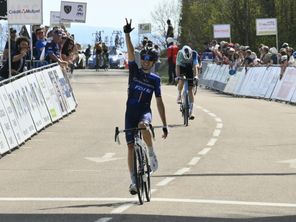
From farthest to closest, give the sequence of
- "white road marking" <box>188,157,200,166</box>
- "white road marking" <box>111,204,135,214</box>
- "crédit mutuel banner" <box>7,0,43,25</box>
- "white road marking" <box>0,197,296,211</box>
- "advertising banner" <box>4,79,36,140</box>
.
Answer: "crédit mutuel banner" <box>7,0,43,25</box>
"advertising banner" <box>4,79,36,140</box>
"white road marking" <box>188,157,200,166</box>
"white road marking" <box>0,197,296,211</box>
"white road marking" <box>111,204,135,214</box>

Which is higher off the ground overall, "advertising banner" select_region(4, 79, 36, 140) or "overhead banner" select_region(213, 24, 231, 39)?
"overhead banner" select_region(213, 24, 231, 39)

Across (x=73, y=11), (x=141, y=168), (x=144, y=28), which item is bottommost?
(x=141, y=168)

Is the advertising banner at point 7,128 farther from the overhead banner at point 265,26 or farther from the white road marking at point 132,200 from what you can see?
the overhead banner at point 265,26

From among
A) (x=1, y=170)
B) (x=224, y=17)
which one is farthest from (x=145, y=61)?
(x=224, y=17)

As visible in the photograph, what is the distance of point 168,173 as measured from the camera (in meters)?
15.1

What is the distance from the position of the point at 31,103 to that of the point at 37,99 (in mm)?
866

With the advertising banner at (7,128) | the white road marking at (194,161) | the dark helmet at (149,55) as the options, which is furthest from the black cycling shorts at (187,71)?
the dark helmet at (149,55)

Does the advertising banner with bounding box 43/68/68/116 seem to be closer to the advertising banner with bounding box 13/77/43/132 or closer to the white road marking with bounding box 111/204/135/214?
the advertising banner with bounding box 13/77/43/132

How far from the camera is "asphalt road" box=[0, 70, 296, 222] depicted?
11383 mm

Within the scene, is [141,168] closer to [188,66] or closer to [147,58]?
[147,58]

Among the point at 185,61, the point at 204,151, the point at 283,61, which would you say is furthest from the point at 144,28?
the point at 204,151

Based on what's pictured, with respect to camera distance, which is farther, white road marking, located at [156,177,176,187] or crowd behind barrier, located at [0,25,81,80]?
crowd behind barrier, located at [0,25,81,80]

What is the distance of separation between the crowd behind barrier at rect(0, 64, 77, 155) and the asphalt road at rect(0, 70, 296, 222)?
0.30 metres

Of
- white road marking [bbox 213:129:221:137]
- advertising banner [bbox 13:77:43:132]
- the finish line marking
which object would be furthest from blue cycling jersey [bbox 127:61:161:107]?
white road marking [bbox 213:129:221:137]
